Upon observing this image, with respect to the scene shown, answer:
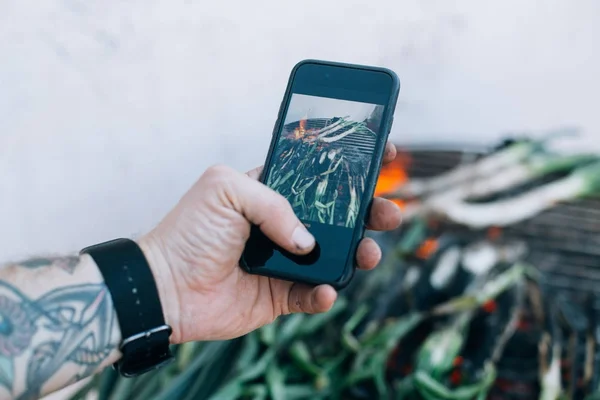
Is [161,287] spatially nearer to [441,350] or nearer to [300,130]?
[300,130]

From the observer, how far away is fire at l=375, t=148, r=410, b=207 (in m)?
1.33

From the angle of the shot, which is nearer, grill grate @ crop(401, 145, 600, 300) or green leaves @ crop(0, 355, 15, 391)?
green leaves @ crop(0, 355, 15, 391)

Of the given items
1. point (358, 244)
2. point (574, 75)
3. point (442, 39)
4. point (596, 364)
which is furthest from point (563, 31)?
point (358, 244)

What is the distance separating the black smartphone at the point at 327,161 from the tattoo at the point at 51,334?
0.16 meters

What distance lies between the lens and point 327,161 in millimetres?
780

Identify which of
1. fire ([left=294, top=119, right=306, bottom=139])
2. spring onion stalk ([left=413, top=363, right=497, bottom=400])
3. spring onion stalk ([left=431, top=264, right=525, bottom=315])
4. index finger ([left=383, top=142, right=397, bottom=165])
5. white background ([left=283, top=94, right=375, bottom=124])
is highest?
white background ([left=283, top=94, right=375, bottom=124])

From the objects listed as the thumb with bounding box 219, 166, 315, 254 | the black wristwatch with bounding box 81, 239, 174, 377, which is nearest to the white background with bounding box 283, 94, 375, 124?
the thumb with bounding box 219, 166, 315, 254

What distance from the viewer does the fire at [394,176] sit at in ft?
4.37

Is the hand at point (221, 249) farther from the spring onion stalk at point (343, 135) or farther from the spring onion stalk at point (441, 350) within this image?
the spring onion stalk at point (441, 350)

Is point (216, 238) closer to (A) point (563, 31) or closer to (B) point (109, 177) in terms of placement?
(B) point (109, 177)

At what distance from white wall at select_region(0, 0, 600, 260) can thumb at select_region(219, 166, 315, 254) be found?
20.8 inches

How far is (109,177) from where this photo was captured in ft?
3.88

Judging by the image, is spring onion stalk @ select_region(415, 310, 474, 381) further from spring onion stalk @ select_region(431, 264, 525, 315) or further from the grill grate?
the grill grate

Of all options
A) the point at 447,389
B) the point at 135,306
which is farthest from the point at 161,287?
the point at 447,389
